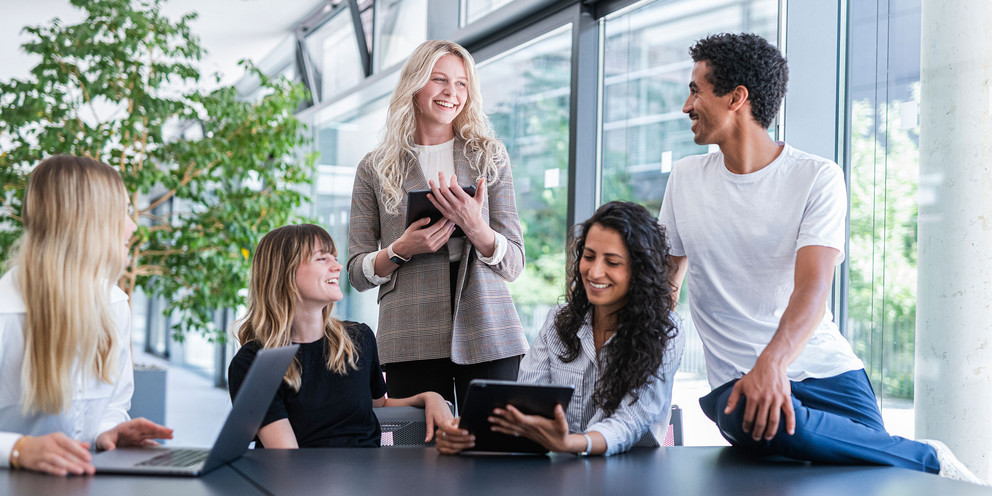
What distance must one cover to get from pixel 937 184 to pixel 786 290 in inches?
24.2

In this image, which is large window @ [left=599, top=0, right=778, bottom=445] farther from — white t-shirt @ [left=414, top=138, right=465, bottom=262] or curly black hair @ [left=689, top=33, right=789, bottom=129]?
white t-shirt @ [left=414, top=138, right=465, bottom=262]

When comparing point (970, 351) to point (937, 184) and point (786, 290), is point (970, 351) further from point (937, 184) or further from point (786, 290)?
point (786, 290)

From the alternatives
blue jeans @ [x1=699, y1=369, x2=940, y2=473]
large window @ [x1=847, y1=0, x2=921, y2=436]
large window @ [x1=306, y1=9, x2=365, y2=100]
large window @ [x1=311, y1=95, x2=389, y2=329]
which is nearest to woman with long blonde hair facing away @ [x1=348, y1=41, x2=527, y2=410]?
blue jeans @ [x1=699, y1=369, x2=940, y2=473]

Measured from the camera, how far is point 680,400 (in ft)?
10.7

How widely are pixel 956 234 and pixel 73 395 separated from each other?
6.57 feet

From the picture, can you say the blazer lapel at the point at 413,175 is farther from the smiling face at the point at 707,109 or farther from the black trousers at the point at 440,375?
the smiling face at the point at 707,109

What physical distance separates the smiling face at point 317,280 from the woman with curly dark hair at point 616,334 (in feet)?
1.74

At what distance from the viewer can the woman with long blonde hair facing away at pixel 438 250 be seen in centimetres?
223

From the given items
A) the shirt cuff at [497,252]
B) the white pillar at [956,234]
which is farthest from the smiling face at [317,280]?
the white pillar at [956,234]

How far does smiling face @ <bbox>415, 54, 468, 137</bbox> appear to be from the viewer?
2.29 metres

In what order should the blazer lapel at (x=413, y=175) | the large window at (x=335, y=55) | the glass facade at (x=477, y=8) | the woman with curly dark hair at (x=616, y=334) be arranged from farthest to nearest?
the large window at (x=335, y=55) → the glass facade at (x=477, y=8) → the blazer lapel at (x=413, y=175) → the woman with curly dark hair at (x=616, y=334)

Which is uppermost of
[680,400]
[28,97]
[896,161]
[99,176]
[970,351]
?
[28,97]

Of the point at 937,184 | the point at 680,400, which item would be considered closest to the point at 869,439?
the point at 937,184

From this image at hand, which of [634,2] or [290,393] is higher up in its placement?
[634,2]
